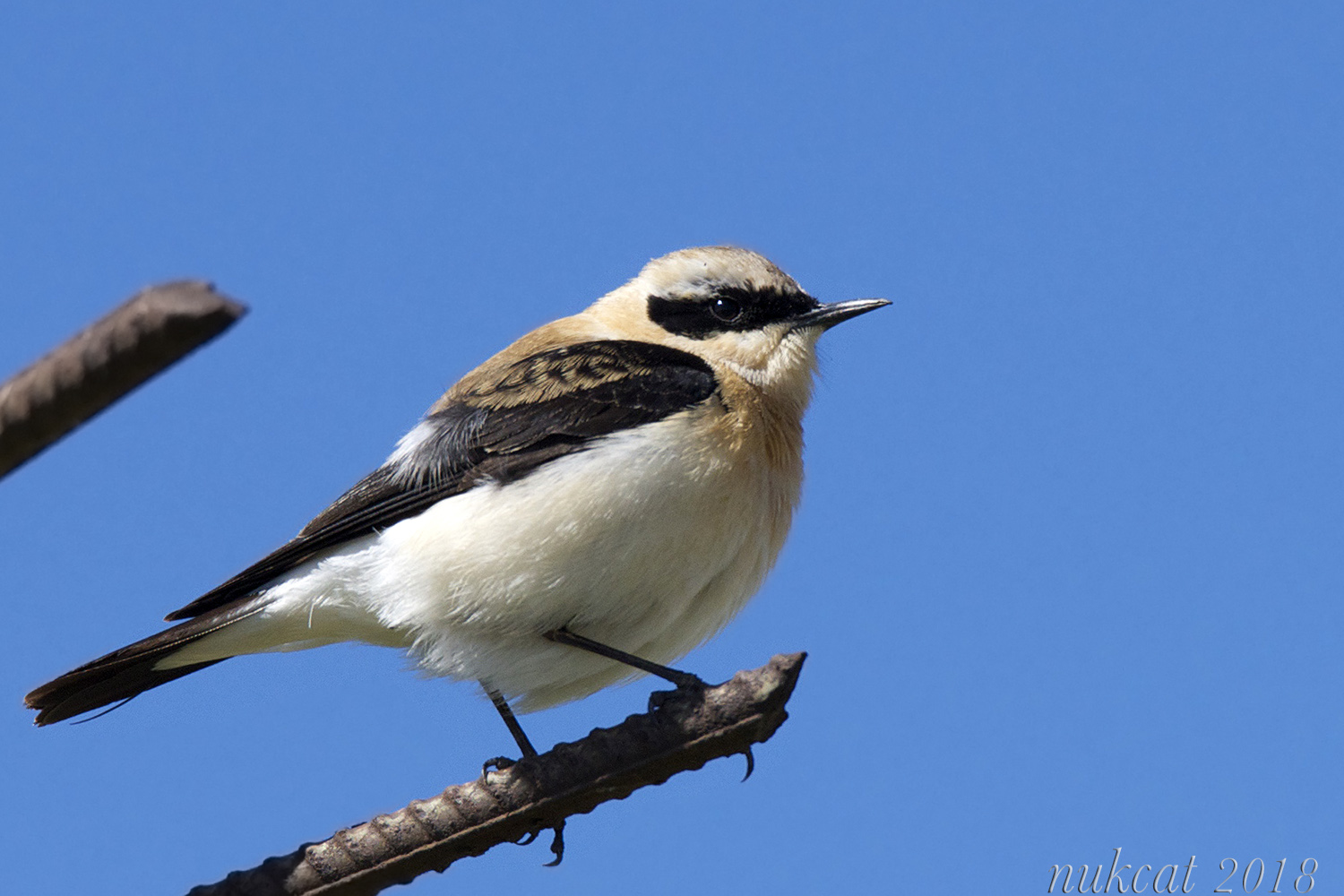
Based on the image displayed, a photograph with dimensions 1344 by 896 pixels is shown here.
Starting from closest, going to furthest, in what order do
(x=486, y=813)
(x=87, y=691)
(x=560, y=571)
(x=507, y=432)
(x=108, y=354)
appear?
1. (x=108, y=354)
2. (x=486, y=813)
3. (x=560, y=571)
4. (x=87, y=691)
5. (x=507, y=432)

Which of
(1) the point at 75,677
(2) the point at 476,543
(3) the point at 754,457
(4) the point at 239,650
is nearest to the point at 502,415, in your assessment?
(2) the point at 476,543

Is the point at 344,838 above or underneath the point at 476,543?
underneath

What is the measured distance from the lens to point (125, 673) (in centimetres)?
652

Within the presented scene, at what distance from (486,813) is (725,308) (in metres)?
3.60

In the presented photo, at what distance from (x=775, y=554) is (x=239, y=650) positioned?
8.96 ft

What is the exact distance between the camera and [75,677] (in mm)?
6246

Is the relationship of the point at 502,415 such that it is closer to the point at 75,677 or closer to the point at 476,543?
the point at 476,543

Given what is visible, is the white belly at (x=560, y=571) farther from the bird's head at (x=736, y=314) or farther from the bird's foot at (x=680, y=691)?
the bird's head at (x=736, y=314)

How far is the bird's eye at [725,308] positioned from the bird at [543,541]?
40 centimetres

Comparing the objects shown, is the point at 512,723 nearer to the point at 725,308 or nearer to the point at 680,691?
the point at 680,691

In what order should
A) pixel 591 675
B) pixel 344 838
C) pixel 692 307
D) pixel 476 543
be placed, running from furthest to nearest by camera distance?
1. pixel 692 307
2. pixel 591 675
3. pixel 476 543
4. pixel 344 838

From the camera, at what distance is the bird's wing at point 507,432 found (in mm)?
6520

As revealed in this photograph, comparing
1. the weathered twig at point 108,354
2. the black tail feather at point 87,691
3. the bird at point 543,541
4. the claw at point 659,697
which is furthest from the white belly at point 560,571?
the weathered twig at point 108,354

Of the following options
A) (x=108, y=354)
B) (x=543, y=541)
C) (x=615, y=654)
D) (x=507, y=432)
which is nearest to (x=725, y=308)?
(x=507, y=432)
